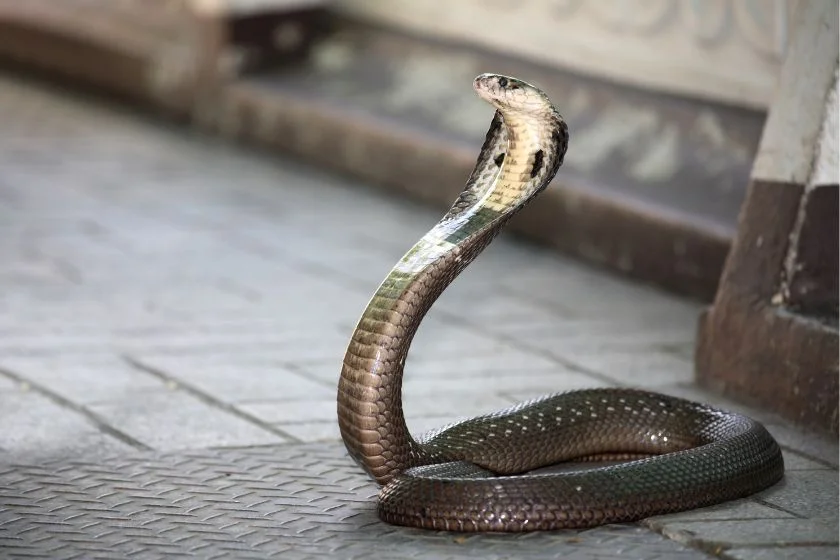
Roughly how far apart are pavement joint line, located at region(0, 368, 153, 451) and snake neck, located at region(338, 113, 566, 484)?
66 centimetres

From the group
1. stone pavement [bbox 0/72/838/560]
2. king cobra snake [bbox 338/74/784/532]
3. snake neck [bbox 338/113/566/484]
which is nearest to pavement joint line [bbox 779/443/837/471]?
stone pavement [bbox 0/72/838/560]

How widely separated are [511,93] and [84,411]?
1380 millimetres

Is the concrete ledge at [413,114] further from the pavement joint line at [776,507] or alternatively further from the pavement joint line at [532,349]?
the pavement joint line at [776,507]

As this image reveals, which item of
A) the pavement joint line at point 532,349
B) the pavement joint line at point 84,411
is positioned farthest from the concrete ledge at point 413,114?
the pavement joint line at point 84,411

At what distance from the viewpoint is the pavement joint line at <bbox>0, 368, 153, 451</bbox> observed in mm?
3412

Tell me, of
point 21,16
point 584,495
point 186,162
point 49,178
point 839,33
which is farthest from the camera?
point 21,16

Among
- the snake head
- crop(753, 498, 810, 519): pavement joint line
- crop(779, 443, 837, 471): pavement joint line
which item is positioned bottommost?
crop(779, 443, 837, 471): pavement joint line

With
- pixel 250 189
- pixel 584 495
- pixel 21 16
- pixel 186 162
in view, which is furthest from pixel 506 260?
pixel 21 16

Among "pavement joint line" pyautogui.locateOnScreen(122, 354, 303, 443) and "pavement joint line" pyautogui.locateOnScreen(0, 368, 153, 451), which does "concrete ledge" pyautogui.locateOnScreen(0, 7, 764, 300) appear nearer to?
"pavement joint line" pyautogui.locateOnScreen(122, 354, 303, 443)

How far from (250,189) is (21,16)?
241cm

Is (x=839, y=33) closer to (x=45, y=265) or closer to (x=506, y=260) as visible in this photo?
(x=506, y=260)

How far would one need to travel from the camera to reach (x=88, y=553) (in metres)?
2.69

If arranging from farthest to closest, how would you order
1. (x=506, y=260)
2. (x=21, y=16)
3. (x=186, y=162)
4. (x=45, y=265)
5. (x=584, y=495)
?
(x=21, y=16) → (x=186, y=162) → (x=506, y=260) → (x=45, y=265) → (x=584, y=495)

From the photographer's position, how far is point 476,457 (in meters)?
3.15
